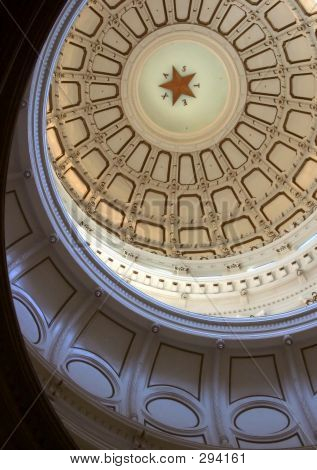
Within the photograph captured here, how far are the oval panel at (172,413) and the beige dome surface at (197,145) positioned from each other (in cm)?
889

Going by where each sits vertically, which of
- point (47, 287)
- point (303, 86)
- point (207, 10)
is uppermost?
point (207, 10)

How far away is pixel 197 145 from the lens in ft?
75.1

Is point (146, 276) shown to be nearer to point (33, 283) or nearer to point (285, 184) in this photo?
point (33, 283)

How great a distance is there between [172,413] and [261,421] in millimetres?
1949

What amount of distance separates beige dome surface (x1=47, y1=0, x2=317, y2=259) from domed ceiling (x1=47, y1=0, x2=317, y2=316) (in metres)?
0.04

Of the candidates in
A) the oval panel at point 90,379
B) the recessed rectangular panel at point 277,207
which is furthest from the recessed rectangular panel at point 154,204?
the oval panel at point 90,379

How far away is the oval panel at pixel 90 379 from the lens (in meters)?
11.4

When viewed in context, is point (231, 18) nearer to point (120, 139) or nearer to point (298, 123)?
point (298, 123)

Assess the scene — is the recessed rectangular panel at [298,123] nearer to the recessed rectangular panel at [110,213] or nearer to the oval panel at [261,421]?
the recessed rectangular panel at [110,213]

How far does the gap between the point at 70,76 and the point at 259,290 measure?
10356 mm

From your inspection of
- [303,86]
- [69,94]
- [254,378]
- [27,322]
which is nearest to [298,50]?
[303,86]

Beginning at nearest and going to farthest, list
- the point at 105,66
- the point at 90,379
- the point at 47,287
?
1. the point at 90,379
2. the point at 47,287
3. the point at 105,66

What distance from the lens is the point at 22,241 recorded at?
12.4 m

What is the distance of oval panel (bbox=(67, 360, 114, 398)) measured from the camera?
11.4 m
